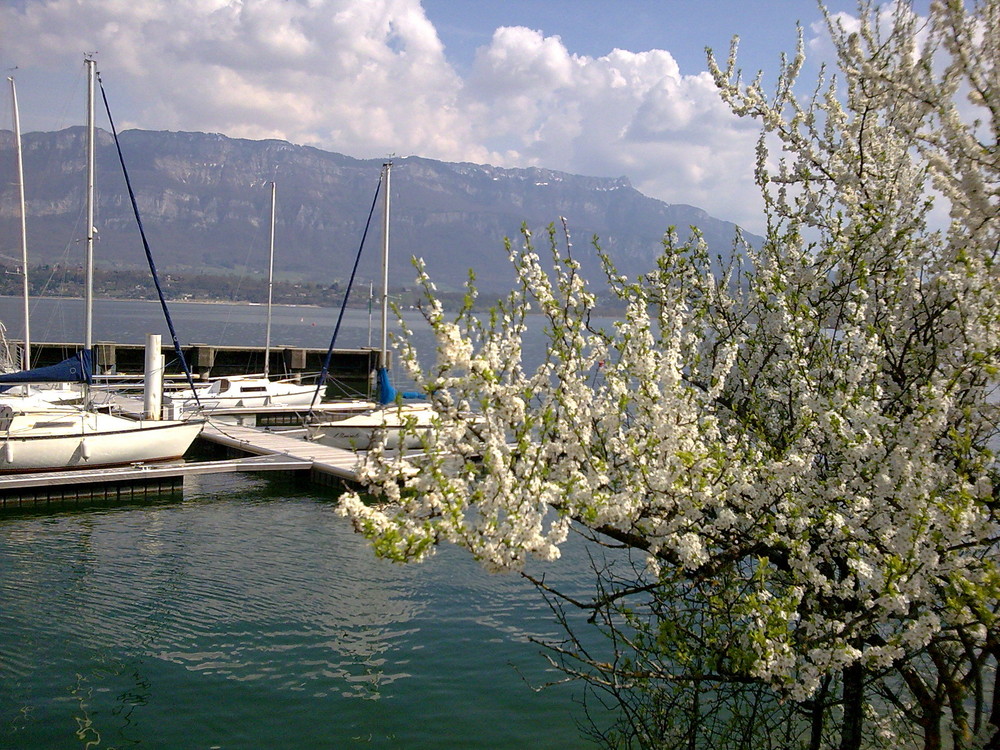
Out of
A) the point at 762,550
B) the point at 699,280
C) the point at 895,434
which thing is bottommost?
the point at 762,550

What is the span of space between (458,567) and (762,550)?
1027 cm

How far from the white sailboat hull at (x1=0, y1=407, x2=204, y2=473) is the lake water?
1.90 meters

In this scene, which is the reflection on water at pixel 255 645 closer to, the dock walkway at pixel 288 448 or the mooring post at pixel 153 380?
the dock walkway at pixel 288 448

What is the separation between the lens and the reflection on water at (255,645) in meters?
9.55

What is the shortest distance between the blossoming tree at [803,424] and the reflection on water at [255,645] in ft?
15.3

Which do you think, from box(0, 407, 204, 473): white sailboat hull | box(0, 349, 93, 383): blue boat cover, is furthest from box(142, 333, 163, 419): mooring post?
box(0, 407, 204, 473): white sailboat hull

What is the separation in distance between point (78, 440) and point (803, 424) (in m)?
18.3

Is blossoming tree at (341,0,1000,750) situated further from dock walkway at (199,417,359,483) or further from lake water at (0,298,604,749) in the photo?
dock walkway at (199,417,359,483)

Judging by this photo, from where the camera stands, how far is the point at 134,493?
65.3 feet

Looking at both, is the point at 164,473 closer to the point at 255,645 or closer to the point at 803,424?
the point at 255,645

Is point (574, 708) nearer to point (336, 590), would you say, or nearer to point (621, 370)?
point (336, 590)

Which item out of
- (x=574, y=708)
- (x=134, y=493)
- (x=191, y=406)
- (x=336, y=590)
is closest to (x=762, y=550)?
(x=574, y=708)

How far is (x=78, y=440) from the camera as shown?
772 inches

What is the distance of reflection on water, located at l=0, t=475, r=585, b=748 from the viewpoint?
9.55m
